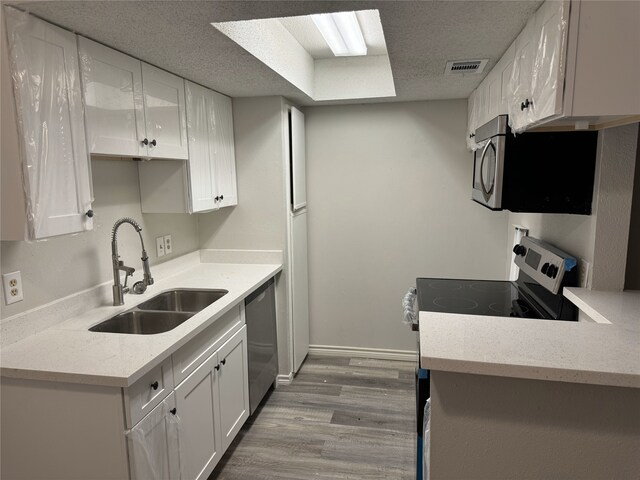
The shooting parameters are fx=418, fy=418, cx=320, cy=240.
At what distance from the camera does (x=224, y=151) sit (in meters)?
2.82

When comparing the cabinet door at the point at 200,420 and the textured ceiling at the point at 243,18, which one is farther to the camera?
the cabinet door at the point at 200,420

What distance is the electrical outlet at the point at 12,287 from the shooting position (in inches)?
63.2

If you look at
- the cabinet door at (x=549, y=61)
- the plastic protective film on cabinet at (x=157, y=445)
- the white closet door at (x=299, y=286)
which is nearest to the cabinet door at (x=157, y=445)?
the plastic protective film on cabinet at (x=157, y=445)

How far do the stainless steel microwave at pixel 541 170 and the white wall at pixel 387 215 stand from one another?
146 centimetres

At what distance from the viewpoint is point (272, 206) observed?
9.79ft

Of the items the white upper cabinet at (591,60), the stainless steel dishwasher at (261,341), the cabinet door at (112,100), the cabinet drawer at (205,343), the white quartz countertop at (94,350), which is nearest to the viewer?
the white upper cabinet at (591,60)

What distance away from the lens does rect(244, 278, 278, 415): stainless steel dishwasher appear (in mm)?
2555

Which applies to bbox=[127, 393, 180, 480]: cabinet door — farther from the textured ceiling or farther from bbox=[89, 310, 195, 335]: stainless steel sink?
the textured ceiling

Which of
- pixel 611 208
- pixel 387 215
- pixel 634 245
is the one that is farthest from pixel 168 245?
pixel 634 245

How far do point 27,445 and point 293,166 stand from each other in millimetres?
2186

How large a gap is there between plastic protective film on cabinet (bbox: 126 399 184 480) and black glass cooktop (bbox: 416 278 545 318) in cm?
122

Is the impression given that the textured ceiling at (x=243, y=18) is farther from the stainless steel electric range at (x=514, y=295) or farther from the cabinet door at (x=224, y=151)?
the stainless steel electric range at (x=514, y=295)

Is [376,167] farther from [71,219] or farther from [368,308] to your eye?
[71,219]

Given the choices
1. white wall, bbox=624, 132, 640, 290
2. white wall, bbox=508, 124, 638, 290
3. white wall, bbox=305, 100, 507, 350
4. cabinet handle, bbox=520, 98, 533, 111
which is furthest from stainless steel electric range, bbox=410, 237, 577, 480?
white wall, bbox=305, 100, 507, 350
